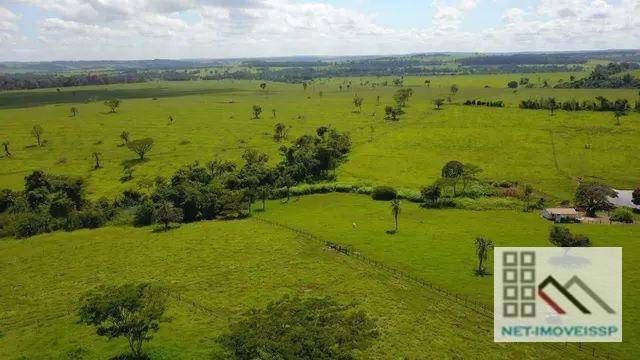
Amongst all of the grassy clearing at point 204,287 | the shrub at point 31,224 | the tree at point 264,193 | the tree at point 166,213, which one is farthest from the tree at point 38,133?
the tree at point 264,193

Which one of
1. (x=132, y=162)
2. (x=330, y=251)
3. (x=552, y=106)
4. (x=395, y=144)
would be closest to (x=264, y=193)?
(x=330, y=251)

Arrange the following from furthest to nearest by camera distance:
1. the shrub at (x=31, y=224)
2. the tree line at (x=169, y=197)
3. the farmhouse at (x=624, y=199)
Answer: the farmhouse at (x=624, y=199) < the tree line at (x=169, y=197) < the shrub at (x=31, y=224)

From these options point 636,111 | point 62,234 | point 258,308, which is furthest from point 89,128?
point 636,111

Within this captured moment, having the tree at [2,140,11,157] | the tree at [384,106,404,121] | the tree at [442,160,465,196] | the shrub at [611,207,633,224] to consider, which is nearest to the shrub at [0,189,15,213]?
the tree at [2,140,11,157]

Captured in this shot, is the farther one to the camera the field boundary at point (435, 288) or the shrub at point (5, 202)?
the shrub at point (5, 202)

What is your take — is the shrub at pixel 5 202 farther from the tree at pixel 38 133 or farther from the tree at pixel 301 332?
the tree at pixel 301 332

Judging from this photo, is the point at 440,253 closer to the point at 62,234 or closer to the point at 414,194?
the point at 414,194

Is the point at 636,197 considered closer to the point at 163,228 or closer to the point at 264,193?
the point at 264,193

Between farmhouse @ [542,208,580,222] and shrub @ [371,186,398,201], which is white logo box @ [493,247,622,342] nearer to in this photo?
farmhouse @ [542,208,580,222]
